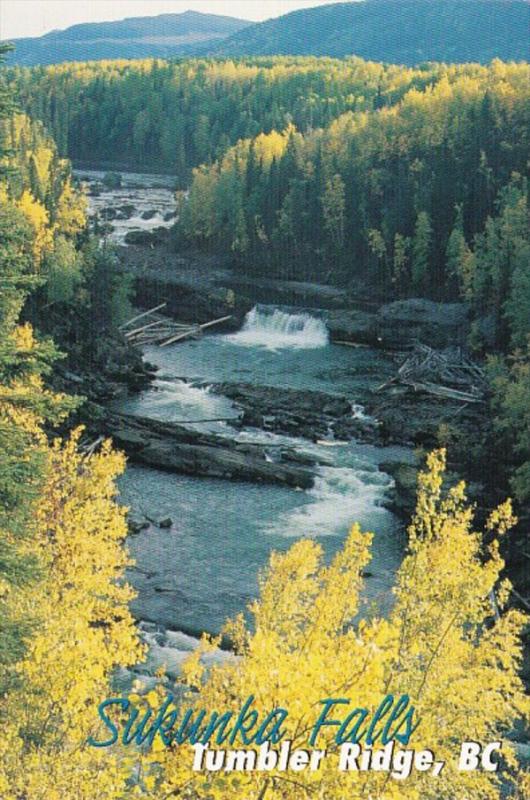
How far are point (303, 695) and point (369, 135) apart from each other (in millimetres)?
127853

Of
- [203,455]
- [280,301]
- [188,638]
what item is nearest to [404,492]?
[203,455]

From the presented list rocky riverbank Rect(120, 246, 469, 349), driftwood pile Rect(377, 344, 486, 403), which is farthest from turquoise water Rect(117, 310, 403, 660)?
rocky riverbank Rect(120, 246, 469, 349)

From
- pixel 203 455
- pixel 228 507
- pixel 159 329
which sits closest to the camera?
pixel 228 507

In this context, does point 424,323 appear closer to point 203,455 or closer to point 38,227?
point 38,227

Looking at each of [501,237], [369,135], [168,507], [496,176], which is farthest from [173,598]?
[369,135]

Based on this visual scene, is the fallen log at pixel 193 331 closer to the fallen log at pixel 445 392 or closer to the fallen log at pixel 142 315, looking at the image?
the fallen log at pixel 142 315

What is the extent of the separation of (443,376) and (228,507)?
95.4 feet

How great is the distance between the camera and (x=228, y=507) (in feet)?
189

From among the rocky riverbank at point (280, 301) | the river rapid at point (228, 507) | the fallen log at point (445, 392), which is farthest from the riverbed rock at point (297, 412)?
the rocky riverbank at point (280, 301)

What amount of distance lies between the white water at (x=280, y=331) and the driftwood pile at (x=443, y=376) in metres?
12.3

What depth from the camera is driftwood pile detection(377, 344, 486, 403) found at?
252 feet

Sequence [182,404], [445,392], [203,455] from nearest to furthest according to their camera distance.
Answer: [203,455]
[182,404]
[445,392]

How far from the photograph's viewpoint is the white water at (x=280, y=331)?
9638cm

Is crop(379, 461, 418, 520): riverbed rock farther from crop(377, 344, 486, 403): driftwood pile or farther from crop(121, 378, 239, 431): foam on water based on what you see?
crop(377, 344, 486, 403): driftwood pile
